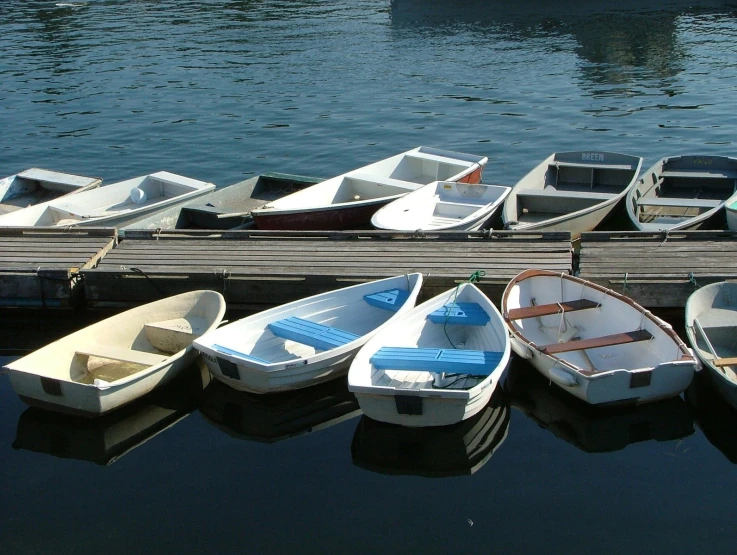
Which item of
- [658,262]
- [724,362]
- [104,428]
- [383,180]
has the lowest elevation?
[104,428]

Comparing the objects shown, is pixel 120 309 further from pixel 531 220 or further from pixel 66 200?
pixel 531 220

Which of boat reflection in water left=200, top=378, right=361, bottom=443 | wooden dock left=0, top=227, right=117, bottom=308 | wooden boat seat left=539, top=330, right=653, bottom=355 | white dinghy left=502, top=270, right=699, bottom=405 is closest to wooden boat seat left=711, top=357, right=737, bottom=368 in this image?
white dinghy left=502, top=270, right=699, bottom=405

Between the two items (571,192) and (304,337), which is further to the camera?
(571,192)

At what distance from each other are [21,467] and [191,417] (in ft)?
6.11

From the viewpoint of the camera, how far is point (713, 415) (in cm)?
933

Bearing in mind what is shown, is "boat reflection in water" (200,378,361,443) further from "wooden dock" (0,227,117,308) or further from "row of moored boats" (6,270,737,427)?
"wooden dock" (0,227,117,308)

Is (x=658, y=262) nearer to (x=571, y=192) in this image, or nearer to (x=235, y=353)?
Answer: (x=571, y=192)

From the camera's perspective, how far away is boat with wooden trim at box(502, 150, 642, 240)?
44.2 feet

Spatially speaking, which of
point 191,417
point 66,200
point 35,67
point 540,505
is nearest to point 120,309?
point 191,417

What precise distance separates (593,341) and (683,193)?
7084 mm

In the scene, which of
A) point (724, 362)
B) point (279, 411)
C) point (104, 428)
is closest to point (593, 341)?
point (724, 362)

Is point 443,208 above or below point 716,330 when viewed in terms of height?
above

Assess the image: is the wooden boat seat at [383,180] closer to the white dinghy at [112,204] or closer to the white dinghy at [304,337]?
the white dinghy at [112,204]

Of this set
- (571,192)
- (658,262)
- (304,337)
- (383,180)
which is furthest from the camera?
(383,180)
